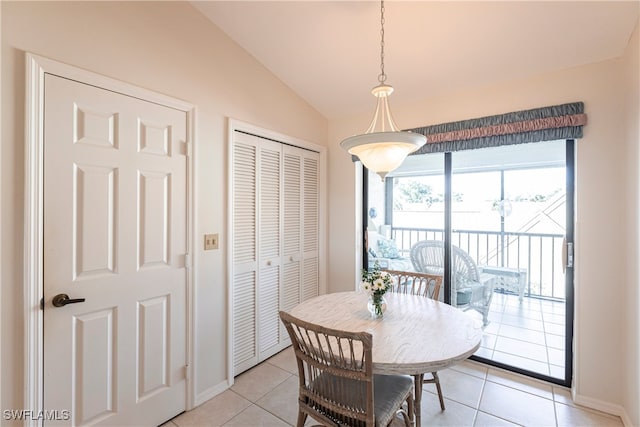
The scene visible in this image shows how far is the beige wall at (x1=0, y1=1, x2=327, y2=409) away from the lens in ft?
4.42

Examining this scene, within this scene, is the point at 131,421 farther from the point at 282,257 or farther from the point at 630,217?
the point at 630,217

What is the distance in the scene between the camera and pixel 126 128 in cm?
171

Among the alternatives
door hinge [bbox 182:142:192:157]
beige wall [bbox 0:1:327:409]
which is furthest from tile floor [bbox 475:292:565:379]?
door hinge [bbox 182:142:192:157]

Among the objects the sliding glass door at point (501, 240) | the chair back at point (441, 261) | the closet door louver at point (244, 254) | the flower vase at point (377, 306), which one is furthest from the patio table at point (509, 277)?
the closet door louver at point (244, 254)

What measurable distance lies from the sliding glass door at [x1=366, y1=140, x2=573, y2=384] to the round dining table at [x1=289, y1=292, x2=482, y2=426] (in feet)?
3.38

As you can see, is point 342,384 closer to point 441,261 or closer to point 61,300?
point 61,300

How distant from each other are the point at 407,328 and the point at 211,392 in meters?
1.64

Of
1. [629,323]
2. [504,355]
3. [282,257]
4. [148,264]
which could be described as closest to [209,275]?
[148,264]

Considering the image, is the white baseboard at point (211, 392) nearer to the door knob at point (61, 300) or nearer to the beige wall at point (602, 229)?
the door knob at point (61, 300)

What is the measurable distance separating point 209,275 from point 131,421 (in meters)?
0.98

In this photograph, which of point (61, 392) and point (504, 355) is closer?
→ point (61, 392)

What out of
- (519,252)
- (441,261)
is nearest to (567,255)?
(519,252)

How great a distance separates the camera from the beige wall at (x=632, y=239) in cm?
165

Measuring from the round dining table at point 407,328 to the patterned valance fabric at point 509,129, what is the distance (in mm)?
1431
